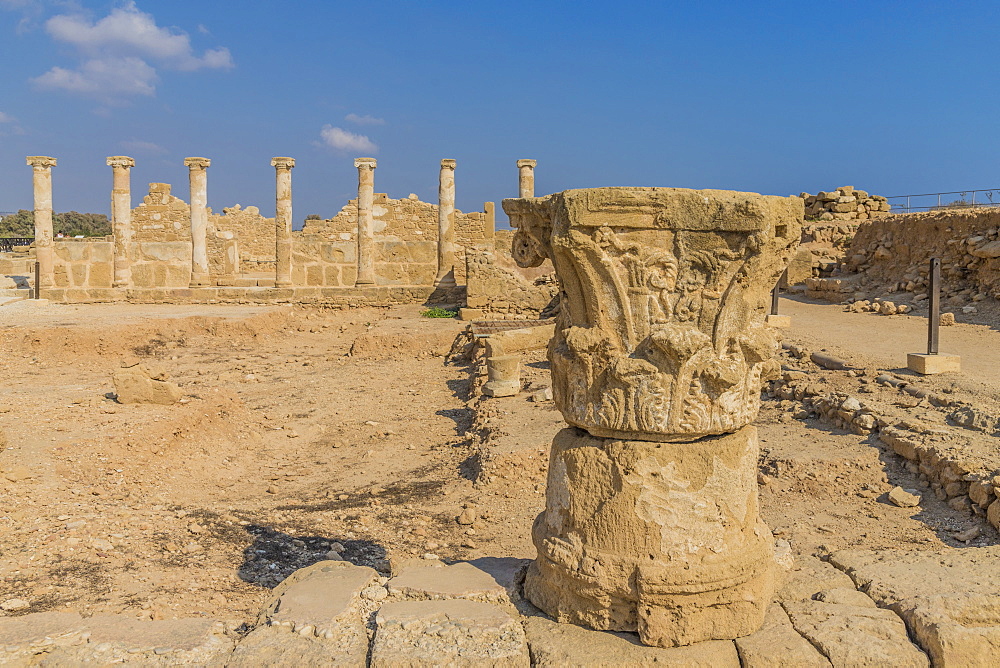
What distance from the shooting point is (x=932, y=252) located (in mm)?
15227

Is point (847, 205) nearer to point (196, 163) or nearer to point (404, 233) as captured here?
point (404, 233)

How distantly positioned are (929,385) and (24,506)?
810cm

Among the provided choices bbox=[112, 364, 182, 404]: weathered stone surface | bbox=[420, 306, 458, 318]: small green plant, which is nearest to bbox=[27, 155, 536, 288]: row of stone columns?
bbox=[420, 306, 458, 318]: small green plant

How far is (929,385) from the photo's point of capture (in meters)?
7.59

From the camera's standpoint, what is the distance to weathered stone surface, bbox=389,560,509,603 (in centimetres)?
311

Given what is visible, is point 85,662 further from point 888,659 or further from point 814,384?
point 814,384

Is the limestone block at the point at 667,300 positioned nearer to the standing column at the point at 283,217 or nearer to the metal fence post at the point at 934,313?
the metal fence post at the point at 934,313

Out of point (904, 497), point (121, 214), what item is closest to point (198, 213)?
point (121, 214)

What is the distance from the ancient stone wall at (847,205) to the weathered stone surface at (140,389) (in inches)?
759

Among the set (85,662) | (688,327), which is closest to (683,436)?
(688,327)

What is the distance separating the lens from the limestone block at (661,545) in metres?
2.82

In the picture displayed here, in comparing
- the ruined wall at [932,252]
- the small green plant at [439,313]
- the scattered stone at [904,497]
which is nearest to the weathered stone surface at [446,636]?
the scattered stone at [904,497]

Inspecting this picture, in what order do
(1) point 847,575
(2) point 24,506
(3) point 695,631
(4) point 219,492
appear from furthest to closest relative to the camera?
(4) point 219,492 → (2) point 24,506 → (1) point 847,575 → (3) point 695,631

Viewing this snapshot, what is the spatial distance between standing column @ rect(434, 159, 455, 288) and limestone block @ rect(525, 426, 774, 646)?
16.3 meters
